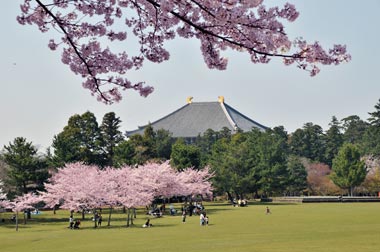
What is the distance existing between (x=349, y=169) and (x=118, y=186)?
95.0 feet

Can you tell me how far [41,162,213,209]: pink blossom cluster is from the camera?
35.0 metres

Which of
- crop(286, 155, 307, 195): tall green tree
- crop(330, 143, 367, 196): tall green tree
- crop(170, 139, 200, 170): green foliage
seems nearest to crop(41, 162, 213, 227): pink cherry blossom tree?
crop(170, 139, 200, 170): green foliage

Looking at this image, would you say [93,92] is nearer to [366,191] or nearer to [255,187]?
[255,187]

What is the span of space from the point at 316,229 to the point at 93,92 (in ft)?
64.4

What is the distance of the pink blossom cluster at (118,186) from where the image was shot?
35.0 m

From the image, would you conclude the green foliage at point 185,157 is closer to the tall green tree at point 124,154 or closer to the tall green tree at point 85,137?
the tall green tree at point 124,154

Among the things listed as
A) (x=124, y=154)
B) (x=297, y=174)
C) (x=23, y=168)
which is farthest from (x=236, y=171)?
(x=23, y=168)

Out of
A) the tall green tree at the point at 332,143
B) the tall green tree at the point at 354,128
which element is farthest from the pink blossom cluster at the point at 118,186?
the tall green tree at the point at 354,128

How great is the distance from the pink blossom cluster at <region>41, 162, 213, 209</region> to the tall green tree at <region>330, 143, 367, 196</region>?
15.4m

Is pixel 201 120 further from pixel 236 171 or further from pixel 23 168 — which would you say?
pixel 23 168

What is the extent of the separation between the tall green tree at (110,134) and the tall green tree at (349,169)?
2463 centimetres

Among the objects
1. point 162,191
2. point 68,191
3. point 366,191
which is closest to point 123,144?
point 162,191

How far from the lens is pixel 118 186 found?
3922cm

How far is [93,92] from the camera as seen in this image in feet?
20.5
